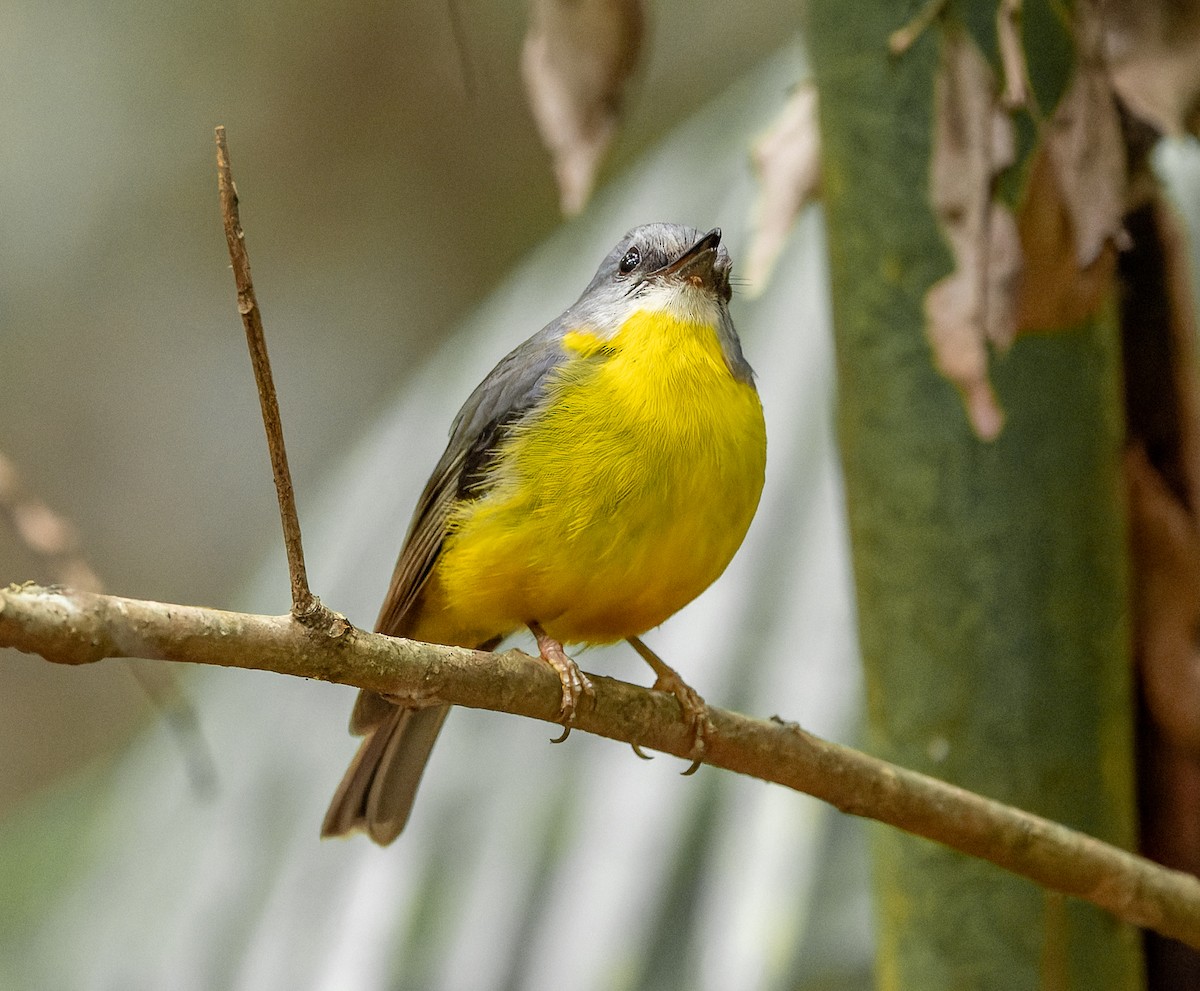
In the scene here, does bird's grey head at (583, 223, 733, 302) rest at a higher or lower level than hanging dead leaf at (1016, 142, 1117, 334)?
higher

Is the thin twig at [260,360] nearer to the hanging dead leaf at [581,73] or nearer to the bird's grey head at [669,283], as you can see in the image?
the hanging dead leaf at [581,73]

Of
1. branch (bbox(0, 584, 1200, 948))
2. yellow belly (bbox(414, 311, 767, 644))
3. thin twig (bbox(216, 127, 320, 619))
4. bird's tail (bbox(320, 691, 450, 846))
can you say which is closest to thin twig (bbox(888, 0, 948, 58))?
yellow belly (bbox(414, 311, 767, 644))

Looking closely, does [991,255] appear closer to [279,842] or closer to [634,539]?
[634,539]

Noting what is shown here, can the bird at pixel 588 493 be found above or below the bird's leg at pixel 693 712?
above

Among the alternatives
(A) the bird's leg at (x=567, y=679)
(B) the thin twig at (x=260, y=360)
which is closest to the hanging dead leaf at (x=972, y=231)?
(A) the bird's leg at (x=567, y=679)

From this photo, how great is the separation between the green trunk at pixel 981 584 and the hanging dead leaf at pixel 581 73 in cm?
53

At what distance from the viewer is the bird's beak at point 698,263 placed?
2840 mm

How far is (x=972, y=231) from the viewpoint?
223 cm

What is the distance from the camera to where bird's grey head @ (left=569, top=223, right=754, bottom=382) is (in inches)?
Answer: 113

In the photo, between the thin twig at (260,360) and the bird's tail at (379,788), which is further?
the bird's tail at (379,788)

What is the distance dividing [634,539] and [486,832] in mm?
1097

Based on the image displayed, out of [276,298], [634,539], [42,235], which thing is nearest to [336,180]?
[276,298]

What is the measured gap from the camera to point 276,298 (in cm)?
780

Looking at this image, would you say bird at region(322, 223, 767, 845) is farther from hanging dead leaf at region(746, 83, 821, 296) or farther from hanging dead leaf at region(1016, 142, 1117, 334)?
hanging dead leaf at region(1016, 142, 1117, 334)
